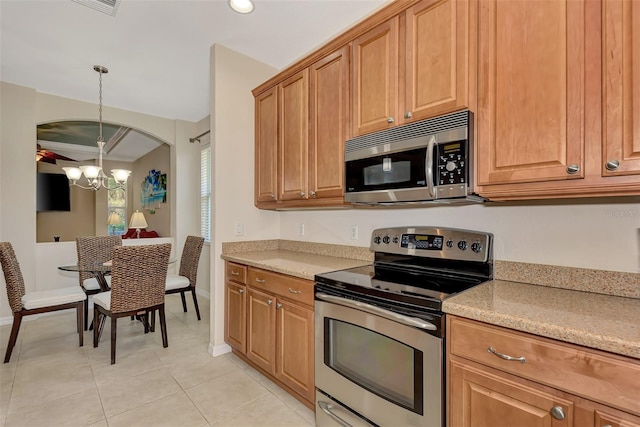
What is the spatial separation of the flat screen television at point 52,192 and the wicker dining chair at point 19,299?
14.9 ft

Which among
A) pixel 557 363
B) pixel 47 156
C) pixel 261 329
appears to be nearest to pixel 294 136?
pixel 261 329

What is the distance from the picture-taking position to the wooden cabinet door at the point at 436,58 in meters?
1.52

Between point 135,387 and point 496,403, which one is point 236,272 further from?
point 496,403

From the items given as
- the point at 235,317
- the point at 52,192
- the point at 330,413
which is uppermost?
the point at 52,192

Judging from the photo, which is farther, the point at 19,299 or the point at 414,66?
the point at 19,299

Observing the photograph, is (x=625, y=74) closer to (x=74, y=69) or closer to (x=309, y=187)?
(x=309, y=187)

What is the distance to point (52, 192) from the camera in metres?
6.36

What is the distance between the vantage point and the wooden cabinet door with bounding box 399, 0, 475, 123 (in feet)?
5.00

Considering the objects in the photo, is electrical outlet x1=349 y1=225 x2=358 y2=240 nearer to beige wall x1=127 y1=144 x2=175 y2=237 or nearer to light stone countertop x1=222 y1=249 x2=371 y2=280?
light stone countertop x1=222 y1=249 x2=371 y2=280

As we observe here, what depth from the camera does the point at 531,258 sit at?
1585mm

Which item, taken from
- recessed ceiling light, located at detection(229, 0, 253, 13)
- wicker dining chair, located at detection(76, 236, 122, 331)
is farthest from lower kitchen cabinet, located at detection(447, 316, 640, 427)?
wicker dining chair, located at detection(76, 236, 122, 331)

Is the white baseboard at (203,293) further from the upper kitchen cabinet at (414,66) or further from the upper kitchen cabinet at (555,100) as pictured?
the upper kitchen cabinet at (555,100)

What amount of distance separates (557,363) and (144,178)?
7.36m

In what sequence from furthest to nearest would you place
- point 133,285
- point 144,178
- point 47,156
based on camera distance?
1. point 144,178
2. point 47,156
3. point 133,285
